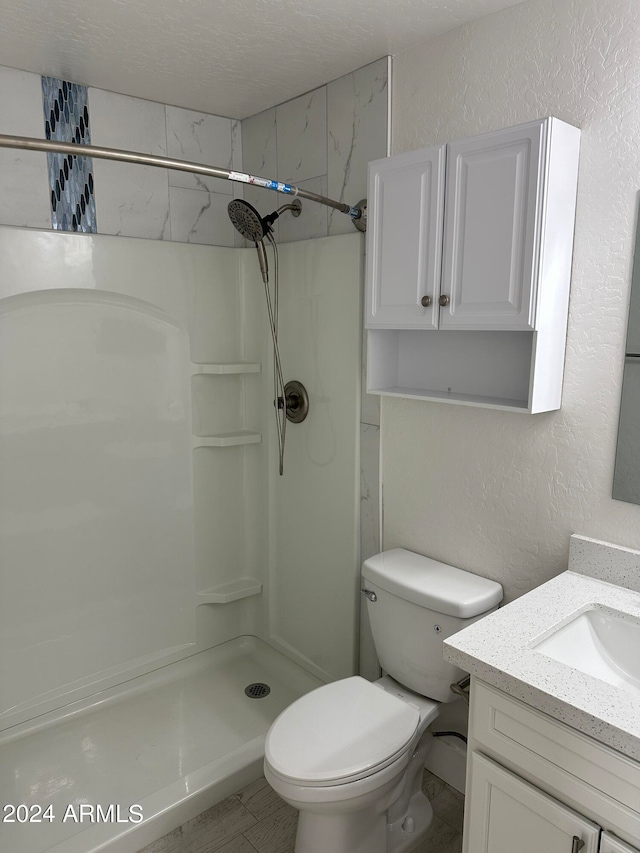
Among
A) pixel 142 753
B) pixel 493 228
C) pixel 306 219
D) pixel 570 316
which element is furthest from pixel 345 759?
pixel 306 219

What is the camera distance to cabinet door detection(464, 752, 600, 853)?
1151 millimetres

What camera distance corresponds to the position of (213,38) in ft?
5.97

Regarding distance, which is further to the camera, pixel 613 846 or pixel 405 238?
pixel 405 238

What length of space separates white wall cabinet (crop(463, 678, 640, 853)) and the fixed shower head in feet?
5.26

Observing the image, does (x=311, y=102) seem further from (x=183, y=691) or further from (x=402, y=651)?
(x=183, y=691)

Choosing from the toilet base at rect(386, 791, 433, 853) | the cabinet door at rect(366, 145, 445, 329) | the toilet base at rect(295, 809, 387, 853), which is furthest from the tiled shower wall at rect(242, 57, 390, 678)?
the toilet base at rect(295, 809, 387, 853)

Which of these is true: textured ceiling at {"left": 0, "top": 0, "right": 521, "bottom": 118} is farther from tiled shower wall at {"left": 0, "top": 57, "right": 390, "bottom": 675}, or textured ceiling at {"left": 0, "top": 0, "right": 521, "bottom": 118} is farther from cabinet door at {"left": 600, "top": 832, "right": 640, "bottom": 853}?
cabinet door at {"left": 600, "top": 832, "right": 640, "bottom": 853}

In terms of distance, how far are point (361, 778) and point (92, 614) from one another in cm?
133

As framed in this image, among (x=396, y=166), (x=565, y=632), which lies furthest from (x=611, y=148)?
(x=565, y=632)

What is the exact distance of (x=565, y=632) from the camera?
1396 mm

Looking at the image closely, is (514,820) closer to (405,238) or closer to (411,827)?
(411,827)

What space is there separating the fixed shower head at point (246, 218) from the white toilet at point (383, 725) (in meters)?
1.21

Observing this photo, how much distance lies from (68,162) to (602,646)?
221cm

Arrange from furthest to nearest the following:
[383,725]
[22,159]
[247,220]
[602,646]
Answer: [247,220] < [22,159] < [383,725] < [602,646]
